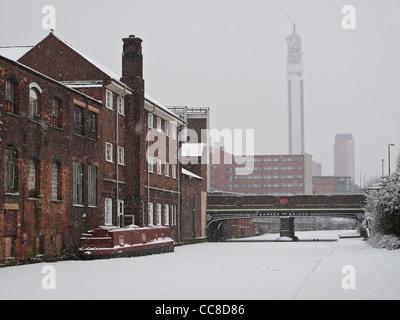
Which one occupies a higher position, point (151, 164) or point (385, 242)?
point (151, 164)

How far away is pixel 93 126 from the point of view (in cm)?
3672

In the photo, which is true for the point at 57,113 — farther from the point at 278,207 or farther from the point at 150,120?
the point at 278,207

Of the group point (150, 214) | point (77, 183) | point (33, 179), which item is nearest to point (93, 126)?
point (77, 183)

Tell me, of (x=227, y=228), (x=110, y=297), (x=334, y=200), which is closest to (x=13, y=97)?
(x=110, y=297)

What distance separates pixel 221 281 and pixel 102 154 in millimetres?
18935

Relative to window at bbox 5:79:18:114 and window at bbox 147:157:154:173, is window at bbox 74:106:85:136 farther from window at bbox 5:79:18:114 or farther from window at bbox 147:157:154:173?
window at bbox 147:157:154:173

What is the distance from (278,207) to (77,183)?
49.3m

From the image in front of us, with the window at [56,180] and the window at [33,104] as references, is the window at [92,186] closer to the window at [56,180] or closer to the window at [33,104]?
the window at [56,180]

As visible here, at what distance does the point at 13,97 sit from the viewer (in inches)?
1112

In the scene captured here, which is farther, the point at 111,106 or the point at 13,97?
the point at 111,106

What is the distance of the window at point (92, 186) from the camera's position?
3581 centimetres

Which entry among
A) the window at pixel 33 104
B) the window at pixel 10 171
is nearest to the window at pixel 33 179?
the window at pixel 10 171

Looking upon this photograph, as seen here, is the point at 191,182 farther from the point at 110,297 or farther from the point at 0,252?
the point at 110,297

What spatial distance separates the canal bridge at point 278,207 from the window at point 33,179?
154 ft
